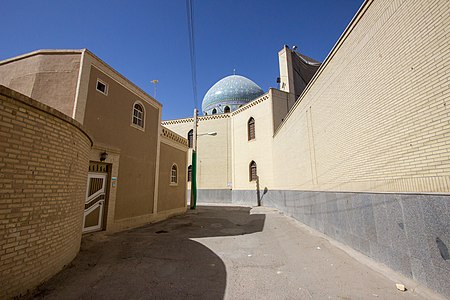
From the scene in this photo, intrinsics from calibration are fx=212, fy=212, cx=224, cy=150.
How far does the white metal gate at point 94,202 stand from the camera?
21.6ft

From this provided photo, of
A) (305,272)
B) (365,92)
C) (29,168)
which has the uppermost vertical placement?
(365,92)

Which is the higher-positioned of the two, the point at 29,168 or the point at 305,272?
the point at 29,168

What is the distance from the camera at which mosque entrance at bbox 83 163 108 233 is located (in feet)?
21.6

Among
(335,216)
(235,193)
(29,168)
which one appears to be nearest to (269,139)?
(235,193)

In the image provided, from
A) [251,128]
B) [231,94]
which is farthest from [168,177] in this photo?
[231,94]

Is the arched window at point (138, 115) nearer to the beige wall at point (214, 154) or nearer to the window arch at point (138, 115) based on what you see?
the window arch at point (138, 115)

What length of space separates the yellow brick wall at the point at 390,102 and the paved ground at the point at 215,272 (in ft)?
6.18

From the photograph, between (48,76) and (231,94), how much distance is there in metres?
19.9

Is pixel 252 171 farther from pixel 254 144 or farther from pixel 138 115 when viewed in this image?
pixel 138 115

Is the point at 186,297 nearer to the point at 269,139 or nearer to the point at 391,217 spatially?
the point at 391,217

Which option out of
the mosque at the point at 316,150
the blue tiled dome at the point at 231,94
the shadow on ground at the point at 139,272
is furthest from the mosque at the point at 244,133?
the shadow on ground at the point at 139,272

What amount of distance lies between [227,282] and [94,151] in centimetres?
572

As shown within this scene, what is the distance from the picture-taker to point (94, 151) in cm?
679

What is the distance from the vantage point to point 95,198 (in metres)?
6.87
